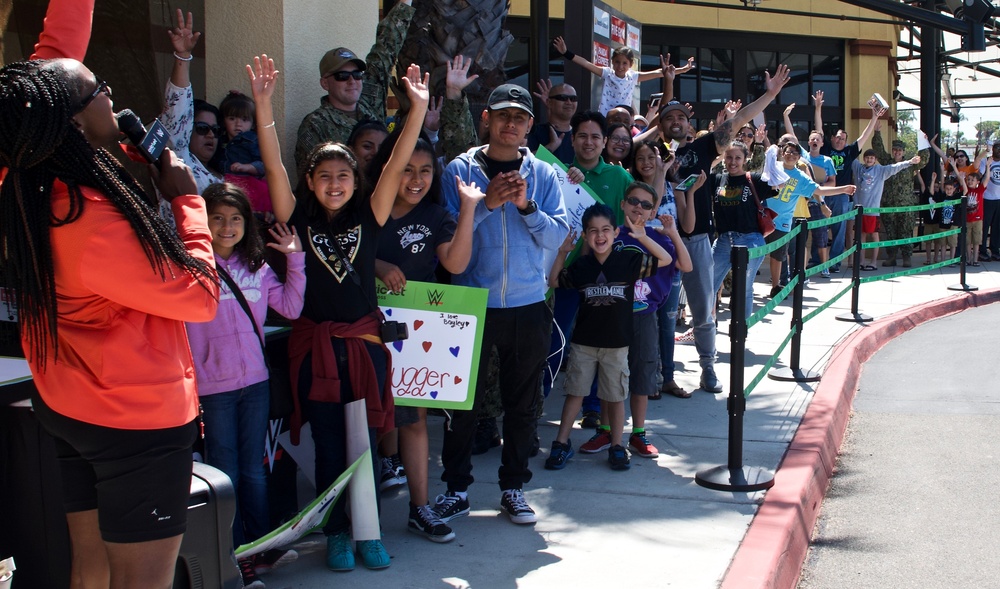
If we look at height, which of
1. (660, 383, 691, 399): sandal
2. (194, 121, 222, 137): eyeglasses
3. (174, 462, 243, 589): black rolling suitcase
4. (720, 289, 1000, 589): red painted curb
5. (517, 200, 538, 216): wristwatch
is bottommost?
(720, 289, 1000, 589): red painted curb

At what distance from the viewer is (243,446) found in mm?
4059

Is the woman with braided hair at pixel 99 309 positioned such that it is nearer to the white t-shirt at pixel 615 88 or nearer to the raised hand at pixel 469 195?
the raised hand at pixel 469 195

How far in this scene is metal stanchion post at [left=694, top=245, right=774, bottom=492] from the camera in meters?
5.32

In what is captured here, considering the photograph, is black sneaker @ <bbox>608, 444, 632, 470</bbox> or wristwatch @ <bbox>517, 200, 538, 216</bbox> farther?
black sneaker @ <bbox>608, 444, 632, 470</bbox>

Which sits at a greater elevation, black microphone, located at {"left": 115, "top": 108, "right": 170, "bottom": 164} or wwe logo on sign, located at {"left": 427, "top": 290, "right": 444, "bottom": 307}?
black microphone, located at {"left": 115, "top": 108, "right": 170, "bottom": 164}

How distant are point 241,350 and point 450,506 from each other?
1.38m

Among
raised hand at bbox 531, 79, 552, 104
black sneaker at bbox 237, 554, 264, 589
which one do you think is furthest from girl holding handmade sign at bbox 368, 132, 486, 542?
raised hand at bbox 531, 79, 552, 104

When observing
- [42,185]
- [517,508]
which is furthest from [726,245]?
[42,185]

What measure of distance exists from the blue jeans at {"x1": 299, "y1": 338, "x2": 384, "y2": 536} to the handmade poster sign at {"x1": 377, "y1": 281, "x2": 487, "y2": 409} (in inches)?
17.0

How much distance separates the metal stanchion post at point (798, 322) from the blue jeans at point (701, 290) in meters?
0.70

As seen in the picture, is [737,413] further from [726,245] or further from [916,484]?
[726,245]

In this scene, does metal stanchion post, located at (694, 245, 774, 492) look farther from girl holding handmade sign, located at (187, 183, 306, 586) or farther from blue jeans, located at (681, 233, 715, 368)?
girl holding handmade sign, located at (187, 183, 306, 586)

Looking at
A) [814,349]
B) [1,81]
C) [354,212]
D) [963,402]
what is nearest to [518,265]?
[354,212]

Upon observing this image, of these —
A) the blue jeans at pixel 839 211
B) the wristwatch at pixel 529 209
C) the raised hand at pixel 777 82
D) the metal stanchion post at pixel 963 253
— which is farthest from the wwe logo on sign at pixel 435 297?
the blue jeans at pixel 839 211
